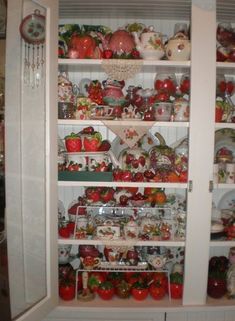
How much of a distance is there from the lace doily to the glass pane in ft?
0.95

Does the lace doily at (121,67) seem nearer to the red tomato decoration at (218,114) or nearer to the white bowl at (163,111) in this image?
the white bowl at (163,111)

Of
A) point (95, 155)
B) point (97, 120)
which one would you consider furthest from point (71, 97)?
point (95, 155)

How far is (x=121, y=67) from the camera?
4.26 feet

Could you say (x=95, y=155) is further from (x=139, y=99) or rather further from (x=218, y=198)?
(x=218, y=198)

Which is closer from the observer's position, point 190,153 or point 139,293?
point 190,153

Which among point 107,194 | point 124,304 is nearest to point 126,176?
point 107,194

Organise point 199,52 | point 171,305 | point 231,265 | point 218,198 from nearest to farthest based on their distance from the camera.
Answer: point 199,52 → point 171,305 → point 231,265 → point 218,198

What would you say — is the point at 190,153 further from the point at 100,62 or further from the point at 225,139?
the point at 100,62

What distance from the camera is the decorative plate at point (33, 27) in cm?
115

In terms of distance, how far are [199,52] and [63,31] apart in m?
0.64

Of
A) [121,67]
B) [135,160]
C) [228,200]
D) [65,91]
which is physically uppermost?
[121,67]

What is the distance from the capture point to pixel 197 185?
4.21 ft

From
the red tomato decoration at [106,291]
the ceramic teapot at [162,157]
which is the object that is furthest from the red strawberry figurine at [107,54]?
the red tomato decoration at [106,291]

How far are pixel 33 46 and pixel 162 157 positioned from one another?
0.75 metres
